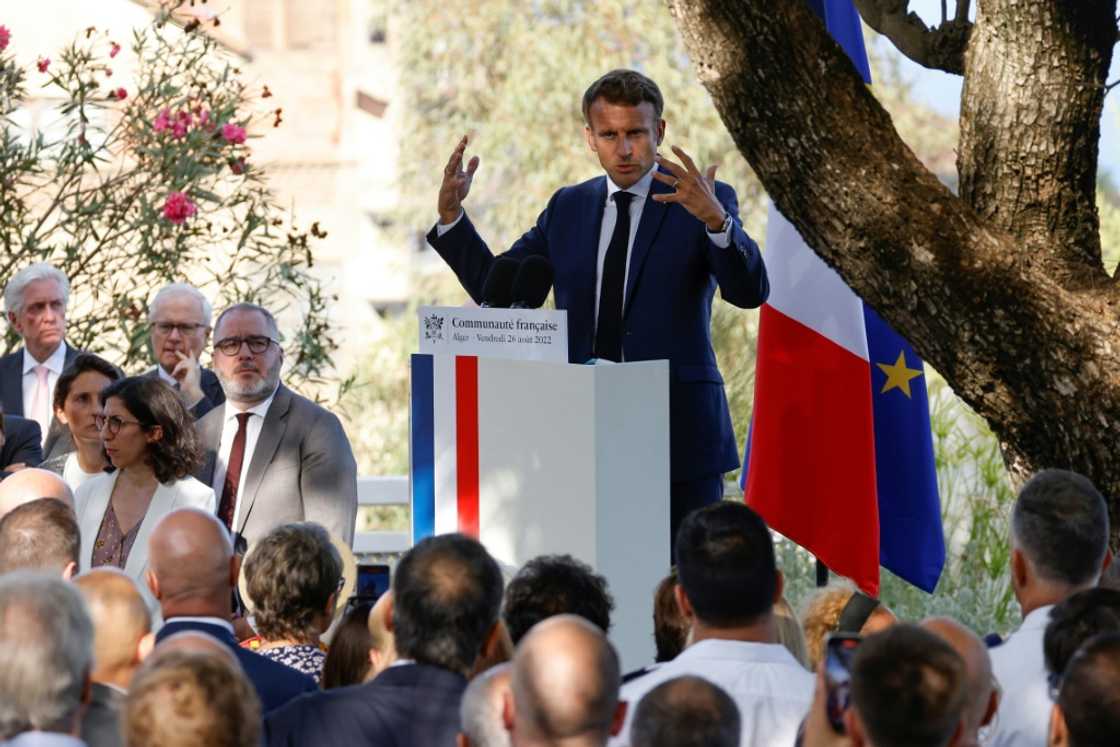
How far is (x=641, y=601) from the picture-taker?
5059 mm

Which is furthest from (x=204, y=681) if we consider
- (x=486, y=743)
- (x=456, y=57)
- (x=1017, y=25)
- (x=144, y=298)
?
(x=456, y=57)

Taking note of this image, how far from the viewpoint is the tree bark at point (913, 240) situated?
17.4ft

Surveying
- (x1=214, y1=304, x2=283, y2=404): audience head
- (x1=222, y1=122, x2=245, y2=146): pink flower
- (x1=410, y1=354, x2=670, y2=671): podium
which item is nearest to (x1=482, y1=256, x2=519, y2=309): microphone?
(x1=410, y1=354, x2=670, y2=671): podium

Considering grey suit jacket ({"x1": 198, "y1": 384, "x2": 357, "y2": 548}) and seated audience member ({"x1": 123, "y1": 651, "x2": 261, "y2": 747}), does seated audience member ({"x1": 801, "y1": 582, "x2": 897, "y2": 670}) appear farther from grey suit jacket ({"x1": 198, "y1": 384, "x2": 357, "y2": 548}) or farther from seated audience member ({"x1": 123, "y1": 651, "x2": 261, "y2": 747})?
seated audience member ({"x1": 123, "y1": 651, "x2": 261, "y2": 747})

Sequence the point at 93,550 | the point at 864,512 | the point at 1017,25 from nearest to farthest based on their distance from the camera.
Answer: the point at 1017,25
the point at 93,550
the point at 864,512

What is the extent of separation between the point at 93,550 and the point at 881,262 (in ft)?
8.25

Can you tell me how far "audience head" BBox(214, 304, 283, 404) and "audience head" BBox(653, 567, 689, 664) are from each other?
244 centimetres

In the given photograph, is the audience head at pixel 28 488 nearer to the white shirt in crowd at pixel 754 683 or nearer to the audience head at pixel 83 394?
the audience head at pixel 83 394

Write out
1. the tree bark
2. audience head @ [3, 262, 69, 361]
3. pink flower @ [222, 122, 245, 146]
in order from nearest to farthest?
the tree bark
audience head @ [3, 262, 69, 361]
pink flower @ [222, 122, 245, 146]

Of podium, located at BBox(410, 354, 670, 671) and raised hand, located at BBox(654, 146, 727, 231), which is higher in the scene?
raised hand, located at BBox(654, 146, 727, 231)

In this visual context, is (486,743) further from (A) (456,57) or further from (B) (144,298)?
(A) (456,57)

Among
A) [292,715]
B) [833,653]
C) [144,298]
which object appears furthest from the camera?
[144,298]

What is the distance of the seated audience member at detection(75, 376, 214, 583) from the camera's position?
5.91 m

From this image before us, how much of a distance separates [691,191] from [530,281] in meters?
0.51
